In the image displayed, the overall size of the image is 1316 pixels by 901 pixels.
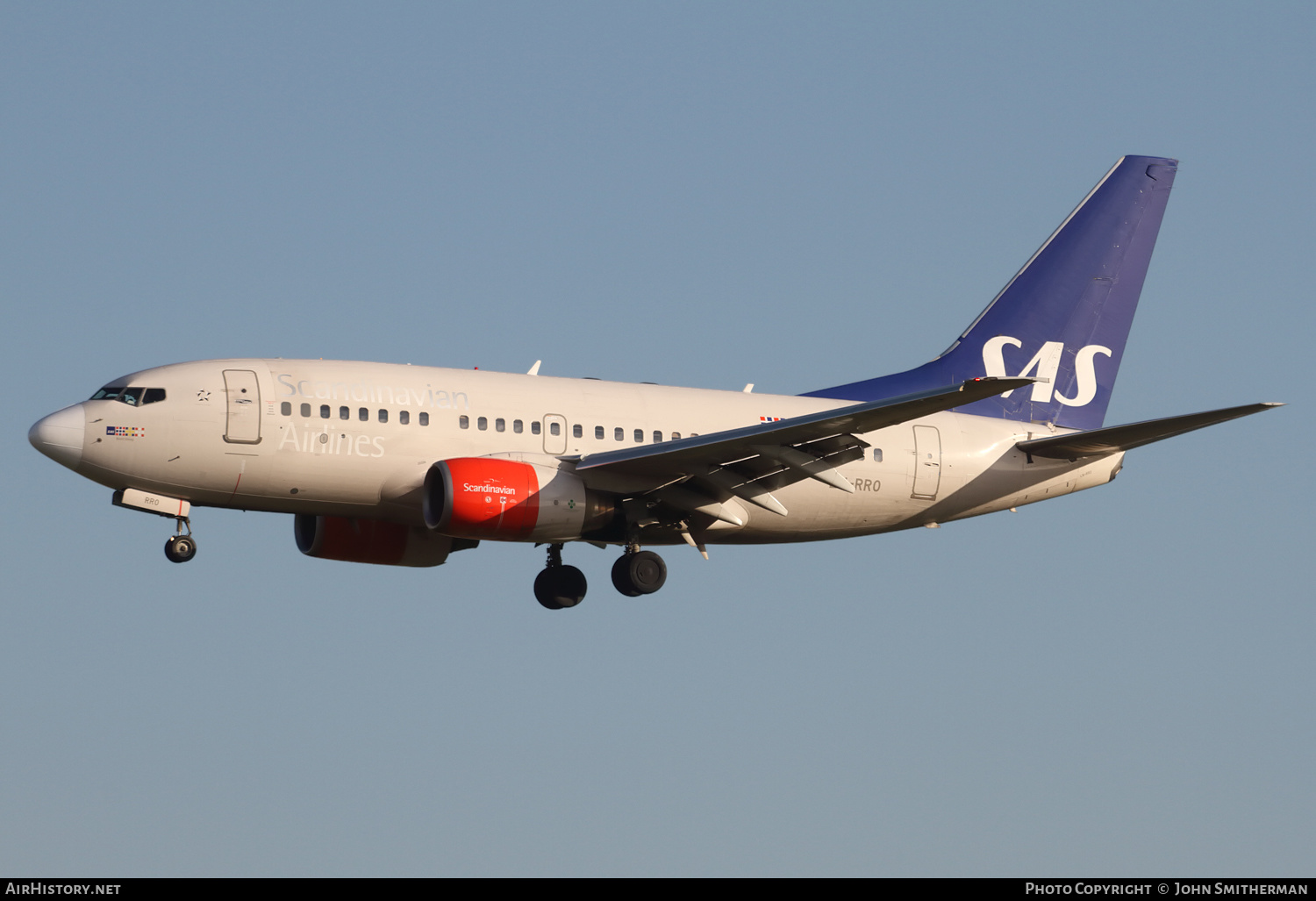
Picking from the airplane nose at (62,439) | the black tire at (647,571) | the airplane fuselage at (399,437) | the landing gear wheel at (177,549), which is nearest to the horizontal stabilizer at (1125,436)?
the airplane fuselage at (399,437)

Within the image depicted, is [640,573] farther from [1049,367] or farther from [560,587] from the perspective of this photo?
[1049,367]

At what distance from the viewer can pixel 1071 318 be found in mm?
43625

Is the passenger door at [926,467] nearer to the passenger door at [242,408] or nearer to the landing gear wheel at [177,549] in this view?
the passenger door at [242,408]

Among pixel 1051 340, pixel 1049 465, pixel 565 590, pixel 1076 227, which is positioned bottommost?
pixel 565 590

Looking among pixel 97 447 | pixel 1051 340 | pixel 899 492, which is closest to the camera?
pixel 97 447

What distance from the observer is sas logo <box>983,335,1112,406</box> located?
4266cm

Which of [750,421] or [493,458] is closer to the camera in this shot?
[493,458]

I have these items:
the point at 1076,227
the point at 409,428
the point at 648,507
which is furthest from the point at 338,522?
the point at 1076,227

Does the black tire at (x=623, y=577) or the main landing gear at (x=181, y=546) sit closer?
the main landing gear at (x=181, y=546)

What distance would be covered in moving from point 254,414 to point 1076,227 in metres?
22.3

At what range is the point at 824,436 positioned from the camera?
34.5 metres

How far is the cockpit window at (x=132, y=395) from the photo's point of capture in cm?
3406

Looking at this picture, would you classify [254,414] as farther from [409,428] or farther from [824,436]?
[824,436]

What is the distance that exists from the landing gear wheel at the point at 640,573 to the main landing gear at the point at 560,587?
88.3 inches
